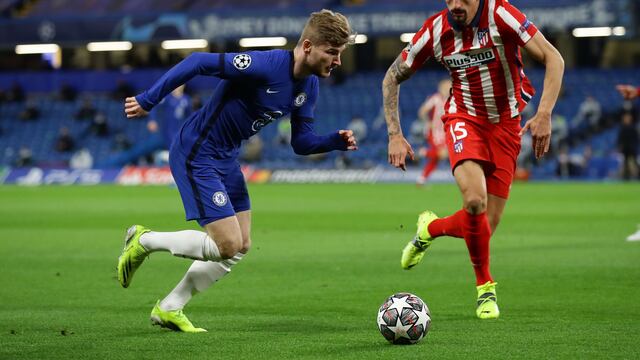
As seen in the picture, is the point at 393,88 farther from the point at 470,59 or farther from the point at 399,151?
the point at 399,151

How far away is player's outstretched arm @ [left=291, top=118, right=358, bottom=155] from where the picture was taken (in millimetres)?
7164

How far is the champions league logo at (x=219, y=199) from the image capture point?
273 inches

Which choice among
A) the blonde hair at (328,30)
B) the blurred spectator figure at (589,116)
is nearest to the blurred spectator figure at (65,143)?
the blurred spectator figure at (589,116)

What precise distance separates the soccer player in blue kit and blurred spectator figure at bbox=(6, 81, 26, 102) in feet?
119

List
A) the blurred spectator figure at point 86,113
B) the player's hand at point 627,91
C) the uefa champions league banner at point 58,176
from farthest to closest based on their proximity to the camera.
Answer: the blurred spectator figure at point 86,113
the uefa champions league banner at point 58,176
the player's hand at point 627,91

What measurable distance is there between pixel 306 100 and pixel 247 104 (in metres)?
0.42

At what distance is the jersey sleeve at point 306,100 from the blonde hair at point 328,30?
0.42 m

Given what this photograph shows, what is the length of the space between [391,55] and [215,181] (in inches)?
1347

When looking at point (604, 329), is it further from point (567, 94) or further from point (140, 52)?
point (140, 52)

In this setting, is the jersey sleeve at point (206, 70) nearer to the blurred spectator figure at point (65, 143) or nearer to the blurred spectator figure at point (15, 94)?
the blurred spectator figure at point (65, 143)

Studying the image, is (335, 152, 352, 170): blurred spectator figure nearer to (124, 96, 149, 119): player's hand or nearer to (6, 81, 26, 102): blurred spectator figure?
(6, 81, 26, 102): blurred spectator figure

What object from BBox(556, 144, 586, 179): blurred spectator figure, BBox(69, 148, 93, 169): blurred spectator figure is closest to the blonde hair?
BBox(556, 144, 586, 179): blurred spectator figure

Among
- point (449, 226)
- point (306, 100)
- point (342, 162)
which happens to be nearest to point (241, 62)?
point (306, 100)

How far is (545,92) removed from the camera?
23.1 feet
